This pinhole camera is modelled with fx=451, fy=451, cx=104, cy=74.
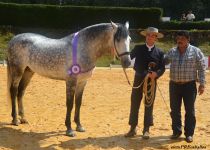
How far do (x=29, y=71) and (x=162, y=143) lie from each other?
114 inches

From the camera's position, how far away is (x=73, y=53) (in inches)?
289

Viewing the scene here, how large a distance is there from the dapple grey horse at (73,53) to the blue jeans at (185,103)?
38.2 inches

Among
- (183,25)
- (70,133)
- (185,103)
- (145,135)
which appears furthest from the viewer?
(183,25)

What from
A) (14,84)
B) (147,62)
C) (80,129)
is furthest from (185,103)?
(14,84)

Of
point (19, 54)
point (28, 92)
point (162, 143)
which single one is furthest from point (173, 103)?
point (28, 92)

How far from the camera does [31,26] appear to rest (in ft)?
90.4

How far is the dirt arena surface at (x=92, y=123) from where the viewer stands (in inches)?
279

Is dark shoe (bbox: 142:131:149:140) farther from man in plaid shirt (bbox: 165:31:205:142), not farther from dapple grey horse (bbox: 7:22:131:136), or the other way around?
dapple grey horse (bbox: 7:22:131:136)

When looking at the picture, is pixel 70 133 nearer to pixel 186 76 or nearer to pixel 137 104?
pixel 137 104

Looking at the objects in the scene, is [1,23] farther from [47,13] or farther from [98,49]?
[98,49]

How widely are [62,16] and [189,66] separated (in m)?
21.2

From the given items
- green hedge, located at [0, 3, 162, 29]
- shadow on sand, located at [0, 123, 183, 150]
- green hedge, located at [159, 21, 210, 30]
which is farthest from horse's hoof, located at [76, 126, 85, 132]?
green hedge, located at [159, 21, 210, 30]

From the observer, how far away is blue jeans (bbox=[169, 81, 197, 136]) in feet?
23.5

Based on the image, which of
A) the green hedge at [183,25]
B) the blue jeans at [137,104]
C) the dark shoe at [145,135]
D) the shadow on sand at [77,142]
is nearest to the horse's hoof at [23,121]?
the shadow on sand at [77,142]
